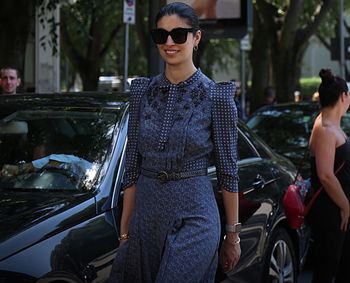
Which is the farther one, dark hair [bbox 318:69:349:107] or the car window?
the car window

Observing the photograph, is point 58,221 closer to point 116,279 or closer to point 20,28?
point 116,279

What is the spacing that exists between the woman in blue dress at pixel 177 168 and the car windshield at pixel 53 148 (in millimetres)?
684

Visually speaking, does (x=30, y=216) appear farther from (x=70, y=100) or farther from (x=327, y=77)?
(x=327, y=77)

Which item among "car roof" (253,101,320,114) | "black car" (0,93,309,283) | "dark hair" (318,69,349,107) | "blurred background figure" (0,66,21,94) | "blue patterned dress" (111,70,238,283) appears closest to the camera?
"blue patterned dress" (111,70,238,283)

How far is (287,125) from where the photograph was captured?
906cm

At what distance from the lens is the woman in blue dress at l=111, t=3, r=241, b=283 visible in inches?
120

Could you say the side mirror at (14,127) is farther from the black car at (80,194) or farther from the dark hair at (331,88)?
the dark hair at (331,88)

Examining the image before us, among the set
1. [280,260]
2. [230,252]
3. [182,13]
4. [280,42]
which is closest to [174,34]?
[182,13]

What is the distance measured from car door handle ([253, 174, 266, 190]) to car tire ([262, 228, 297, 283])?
339 millimetres

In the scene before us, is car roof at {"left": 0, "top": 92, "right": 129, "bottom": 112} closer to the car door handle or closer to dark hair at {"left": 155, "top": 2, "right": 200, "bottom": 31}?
the car door handle

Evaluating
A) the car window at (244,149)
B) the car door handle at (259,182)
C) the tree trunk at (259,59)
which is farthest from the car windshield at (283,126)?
the tree trunk at (259,59)

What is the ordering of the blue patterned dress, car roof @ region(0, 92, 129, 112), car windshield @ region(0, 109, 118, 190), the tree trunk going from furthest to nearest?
the tree trunk
car roof @ region(0, 92, 129, 112)
car windshield @ region(0, 109, 118, 190)
the blue patterned dress

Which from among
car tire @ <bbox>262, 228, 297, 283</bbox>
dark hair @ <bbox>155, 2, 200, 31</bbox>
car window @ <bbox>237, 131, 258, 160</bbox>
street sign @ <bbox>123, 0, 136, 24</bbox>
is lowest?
car tire @ <bbox>262, 228, 297, 283</bbox>

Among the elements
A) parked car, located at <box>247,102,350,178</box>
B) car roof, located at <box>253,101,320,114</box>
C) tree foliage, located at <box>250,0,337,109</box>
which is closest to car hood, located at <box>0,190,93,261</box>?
parked car, located at <box>247,102,350,178</box>
